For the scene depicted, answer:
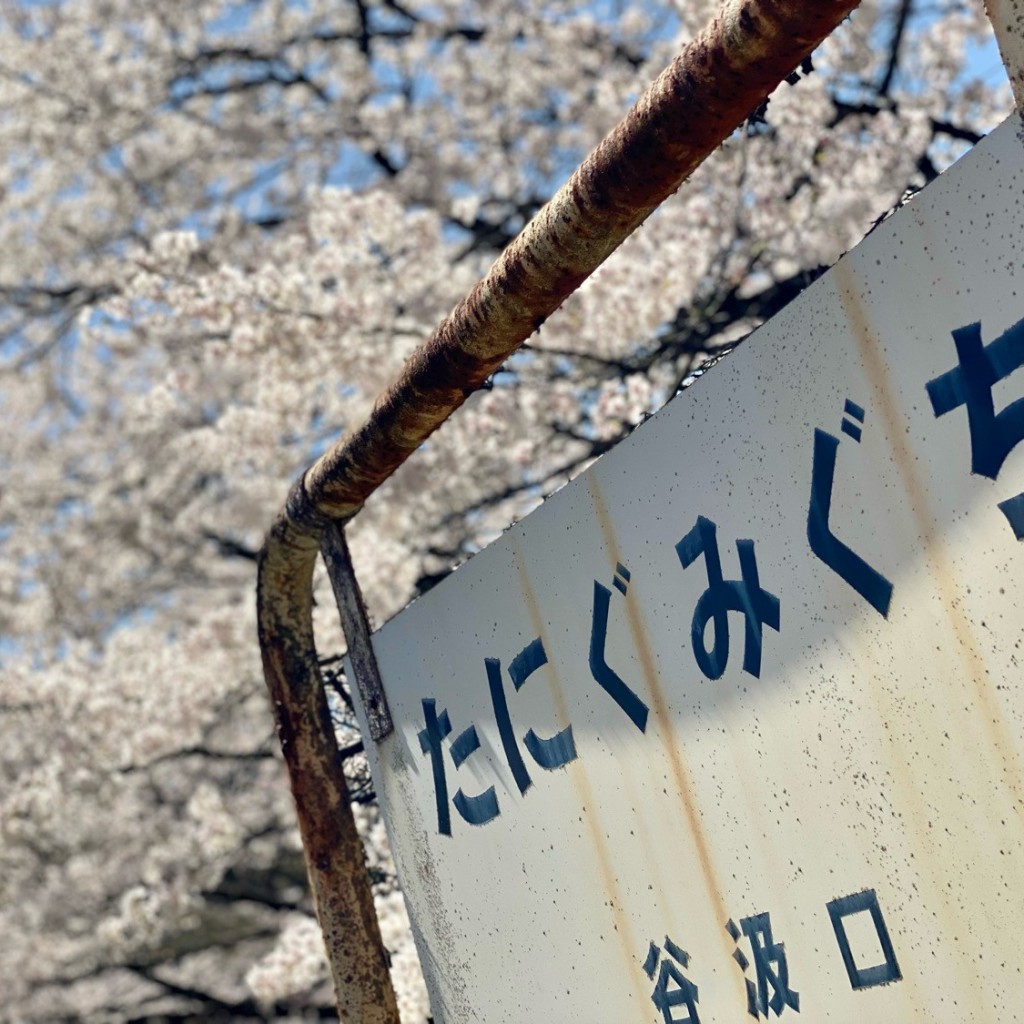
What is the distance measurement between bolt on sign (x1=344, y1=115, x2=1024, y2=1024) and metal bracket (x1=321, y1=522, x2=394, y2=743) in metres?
0.26

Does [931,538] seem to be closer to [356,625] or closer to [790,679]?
[790,679]

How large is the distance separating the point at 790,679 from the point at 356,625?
94cm

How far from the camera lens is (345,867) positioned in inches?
79.4

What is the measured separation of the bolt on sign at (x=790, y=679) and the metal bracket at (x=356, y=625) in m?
0.26

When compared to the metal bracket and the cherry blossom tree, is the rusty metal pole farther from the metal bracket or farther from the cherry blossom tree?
the cherry blossom tree

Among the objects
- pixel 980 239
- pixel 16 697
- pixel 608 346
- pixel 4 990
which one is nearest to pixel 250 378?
pixel 16 697

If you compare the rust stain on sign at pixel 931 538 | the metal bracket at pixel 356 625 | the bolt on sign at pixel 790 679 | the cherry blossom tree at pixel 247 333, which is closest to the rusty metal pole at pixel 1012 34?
the bolt on sign at pixel 790 679

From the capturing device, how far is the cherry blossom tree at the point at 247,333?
563 cm

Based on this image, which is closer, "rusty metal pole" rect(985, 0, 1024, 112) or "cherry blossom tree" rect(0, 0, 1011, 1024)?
"rusty metal pole" rect(985, 0, 1024, 112)

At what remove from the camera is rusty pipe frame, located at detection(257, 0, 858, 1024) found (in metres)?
1.25

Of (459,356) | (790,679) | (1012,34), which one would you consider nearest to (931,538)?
(790,679)

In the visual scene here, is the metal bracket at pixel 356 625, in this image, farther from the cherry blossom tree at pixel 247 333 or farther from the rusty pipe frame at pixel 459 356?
the cherry blossom tree at pixel 247 333

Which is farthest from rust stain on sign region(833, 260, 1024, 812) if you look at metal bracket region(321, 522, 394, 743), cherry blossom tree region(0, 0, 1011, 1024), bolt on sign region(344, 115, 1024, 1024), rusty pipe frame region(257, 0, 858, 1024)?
cherry blossom tree region(0, 0, 1011, 1024)

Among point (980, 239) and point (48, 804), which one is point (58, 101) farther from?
point (980, 239)
